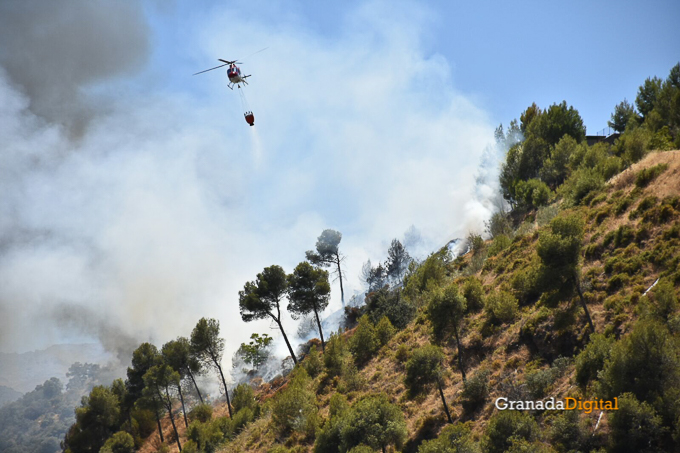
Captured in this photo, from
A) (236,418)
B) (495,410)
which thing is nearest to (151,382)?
(236,418)

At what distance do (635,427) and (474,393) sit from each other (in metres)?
8.75

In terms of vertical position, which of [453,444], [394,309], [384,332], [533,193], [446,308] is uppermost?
[533,193]

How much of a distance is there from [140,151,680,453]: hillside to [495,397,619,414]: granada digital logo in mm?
265

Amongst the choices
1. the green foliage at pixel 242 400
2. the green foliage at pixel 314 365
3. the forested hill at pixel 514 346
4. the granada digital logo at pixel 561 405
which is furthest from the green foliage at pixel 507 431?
the green foliage at pixel 242 400

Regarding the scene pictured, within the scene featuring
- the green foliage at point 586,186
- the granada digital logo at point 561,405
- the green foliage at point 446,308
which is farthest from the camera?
the green foliage at point 586,186

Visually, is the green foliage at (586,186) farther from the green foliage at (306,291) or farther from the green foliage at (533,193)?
the green foliage at (306,291)

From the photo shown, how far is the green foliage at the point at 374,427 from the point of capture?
753 inches

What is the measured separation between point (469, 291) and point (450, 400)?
9897mm

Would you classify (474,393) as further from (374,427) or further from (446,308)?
(374,427)

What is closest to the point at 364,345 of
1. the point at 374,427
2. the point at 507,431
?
the point at 374,427

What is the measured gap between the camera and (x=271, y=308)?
148 ft

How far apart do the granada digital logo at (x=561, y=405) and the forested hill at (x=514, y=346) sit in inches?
9.2

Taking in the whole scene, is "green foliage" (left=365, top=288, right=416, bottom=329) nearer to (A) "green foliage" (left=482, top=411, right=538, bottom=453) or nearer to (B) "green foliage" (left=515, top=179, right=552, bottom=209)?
(A) "green foliage" (left=482, top=411, right=538, bottom=453)

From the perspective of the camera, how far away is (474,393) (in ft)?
68.6
